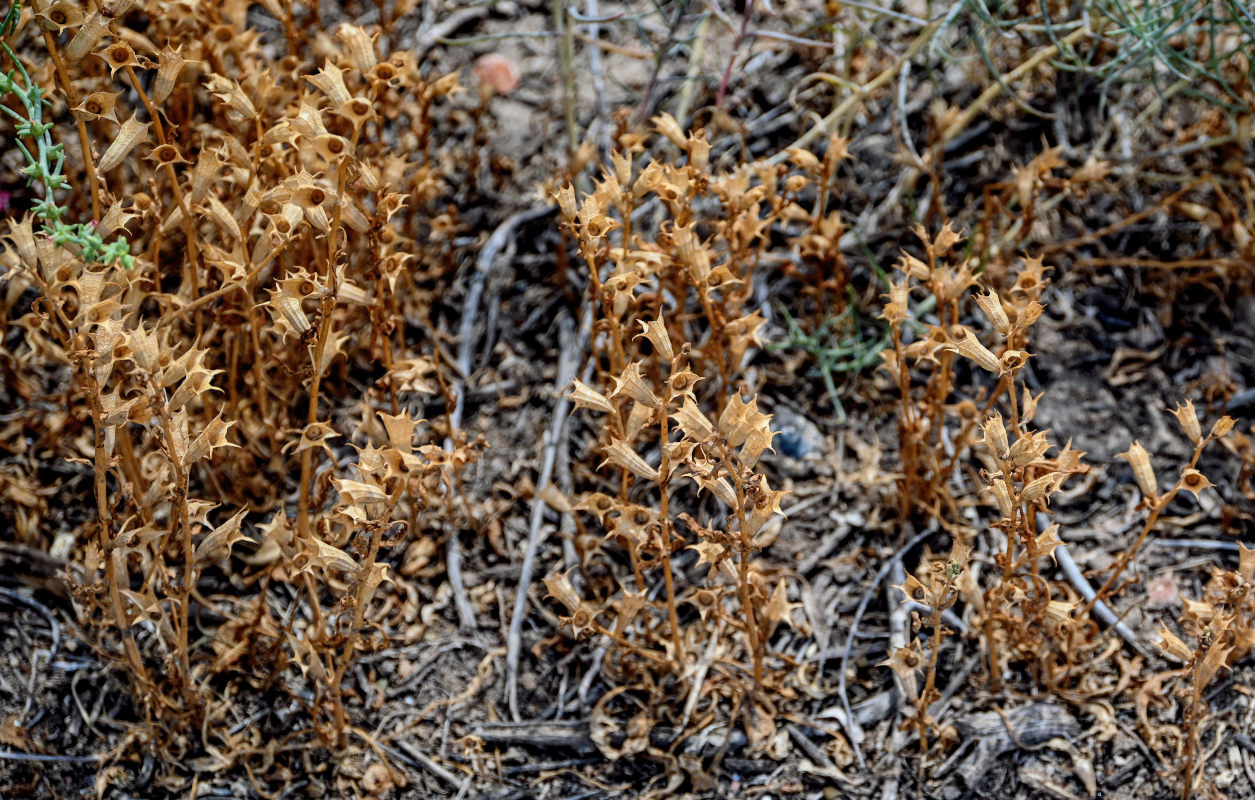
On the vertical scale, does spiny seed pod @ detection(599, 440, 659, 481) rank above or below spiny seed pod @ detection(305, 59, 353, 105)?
below

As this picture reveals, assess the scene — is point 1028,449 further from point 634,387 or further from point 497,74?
point 497,74

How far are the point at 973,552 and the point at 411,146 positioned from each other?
191cm

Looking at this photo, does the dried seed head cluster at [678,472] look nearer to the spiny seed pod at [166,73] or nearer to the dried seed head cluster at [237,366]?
the dried seed head cluster at [237,366]

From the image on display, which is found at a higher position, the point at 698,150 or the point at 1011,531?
the point at 698,150

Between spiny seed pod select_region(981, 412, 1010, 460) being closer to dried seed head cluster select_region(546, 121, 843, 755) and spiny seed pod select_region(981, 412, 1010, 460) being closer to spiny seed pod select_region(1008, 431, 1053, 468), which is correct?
spiny seed pod select_region(1008, 431, 1053, 468)

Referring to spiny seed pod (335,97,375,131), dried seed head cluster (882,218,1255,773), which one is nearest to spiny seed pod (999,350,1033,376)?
dried seed head cluster (882,218,1255,773)

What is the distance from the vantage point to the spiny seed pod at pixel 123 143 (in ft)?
6.38

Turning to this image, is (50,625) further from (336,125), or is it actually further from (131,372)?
(336,125)

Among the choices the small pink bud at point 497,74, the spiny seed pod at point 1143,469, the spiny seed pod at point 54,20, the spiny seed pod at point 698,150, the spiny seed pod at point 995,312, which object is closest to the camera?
the spiny seed pod at point 54,20

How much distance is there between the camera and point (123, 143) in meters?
1.95

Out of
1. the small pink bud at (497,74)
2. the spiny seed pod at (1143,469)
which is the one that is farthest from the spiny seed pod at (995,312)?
the small pink bud at (497,74)

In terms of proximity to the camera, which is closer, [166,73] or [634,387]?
[634,387]

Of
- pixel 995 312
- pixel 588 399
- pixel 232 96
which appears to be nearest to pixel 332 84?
pixel 232 96

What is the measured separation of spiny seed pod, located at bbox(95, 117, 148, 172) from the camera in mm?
1944
